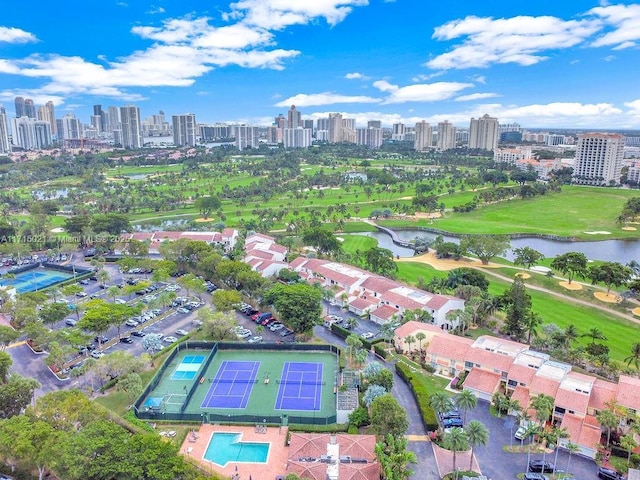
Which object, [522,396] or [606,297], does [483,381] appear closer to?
[522,396]

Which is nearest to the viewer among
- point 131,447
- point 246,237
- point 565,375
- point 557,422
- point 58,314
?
point 131,447

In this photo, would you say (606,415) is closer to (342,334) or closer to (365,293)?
(342,334)

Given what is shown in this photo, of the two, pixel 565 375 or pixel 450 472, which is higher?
pixel 565 375

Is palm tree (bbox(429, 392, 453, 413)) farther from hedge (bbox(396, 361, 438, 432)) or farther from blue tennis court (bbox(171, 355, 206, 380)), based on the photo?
blue tennis court (bbox(171, 355, 206, 380))

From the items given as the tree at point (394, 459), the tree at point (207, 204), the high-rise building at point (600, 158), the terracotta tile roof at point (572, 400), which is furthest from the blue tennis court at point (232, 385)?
the high-rise building at point (600, 158)

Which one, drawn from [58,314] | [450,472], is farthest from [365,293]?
[58,314]

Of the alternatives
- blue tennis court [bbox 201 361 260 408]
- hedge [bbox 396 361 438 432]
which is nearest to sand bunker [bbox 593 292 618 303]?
hedge [bbox 396 361 438 432]
